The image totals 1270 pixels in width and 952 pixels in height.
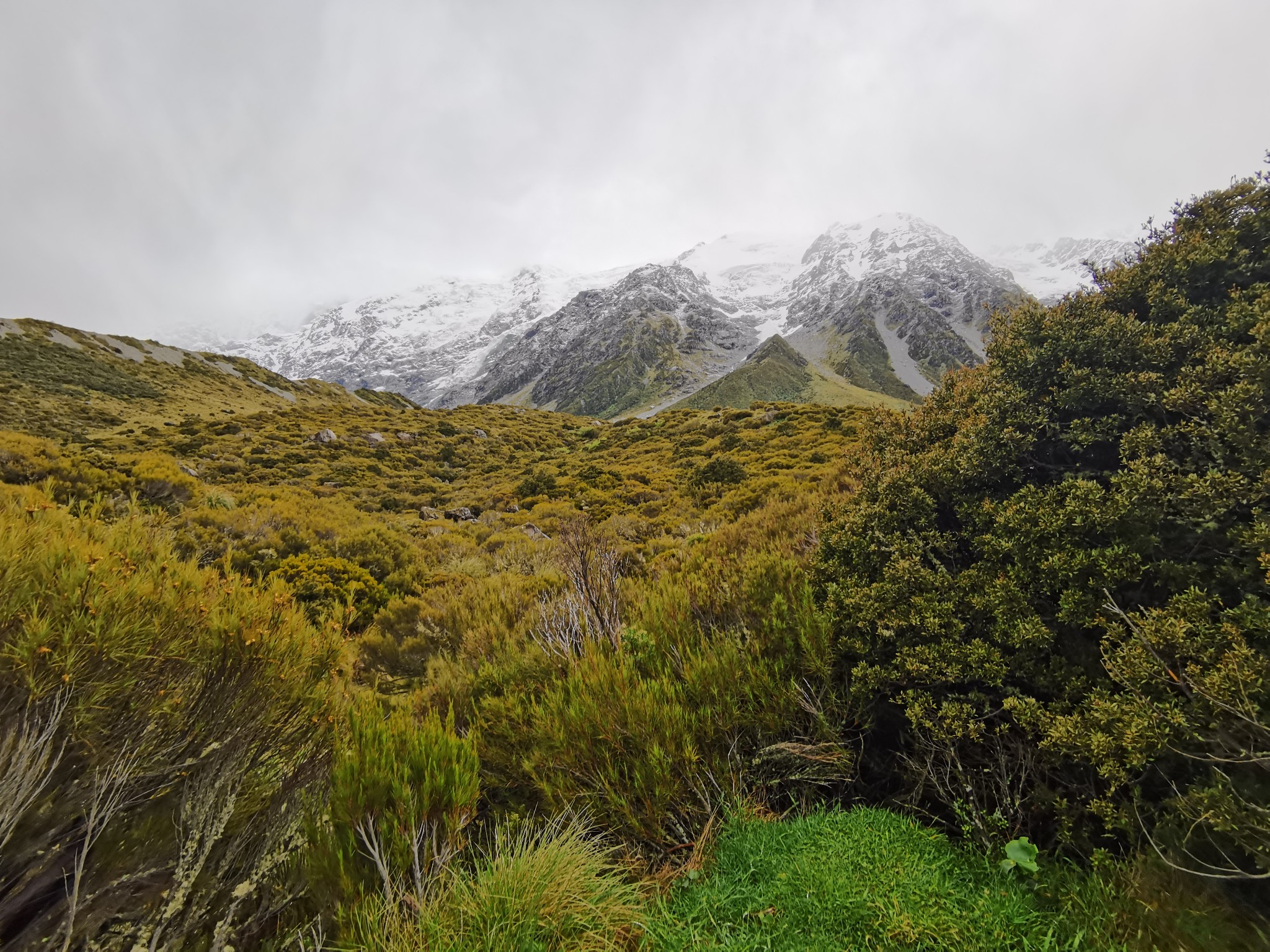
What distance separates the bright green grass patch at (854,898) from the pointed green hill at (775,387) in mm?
98308

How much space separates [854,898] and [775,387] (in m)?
112

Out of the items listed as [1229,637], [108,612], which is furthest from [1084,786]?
[108,612]

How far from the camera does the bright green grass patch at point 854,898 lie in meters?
1.84

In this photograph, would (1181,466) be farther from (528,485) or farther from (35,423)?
(35,423)

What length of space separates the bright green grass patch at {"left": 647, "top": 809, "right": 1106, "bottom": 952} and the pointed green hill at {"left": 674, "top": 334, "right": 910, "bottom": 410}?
323ft

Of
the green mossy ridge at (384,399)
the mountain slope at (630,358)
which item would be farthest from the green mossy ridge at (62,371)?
the mountain slope at (630,358)

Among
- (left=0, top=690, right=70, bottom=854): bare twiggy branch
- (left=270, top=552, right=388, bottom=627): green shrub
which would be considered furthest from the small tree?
(left=270, top=552, right=388, bottom=627): green shrub

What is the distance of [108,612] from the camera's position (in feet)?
8.10

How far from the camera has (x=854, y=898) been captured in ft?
6.70

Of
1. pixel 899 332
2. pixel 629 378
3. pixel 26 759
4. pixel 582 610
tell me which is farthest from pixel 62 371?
pixel 899 332

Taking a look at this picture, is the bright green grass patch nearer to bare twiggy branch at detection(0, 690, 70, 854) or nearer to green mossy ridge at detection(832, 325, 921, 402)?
bare twiggy branch at detection(0, 690, 70, 854)

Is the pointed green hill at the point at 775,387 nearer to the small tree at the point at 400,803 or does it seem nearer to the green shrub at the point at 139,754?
the small tree at the point at 400,803

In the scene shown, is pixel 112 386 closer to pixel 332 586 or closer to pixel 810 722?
pixel 332 586

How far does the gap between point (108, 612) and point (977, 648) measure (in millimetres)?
4692
